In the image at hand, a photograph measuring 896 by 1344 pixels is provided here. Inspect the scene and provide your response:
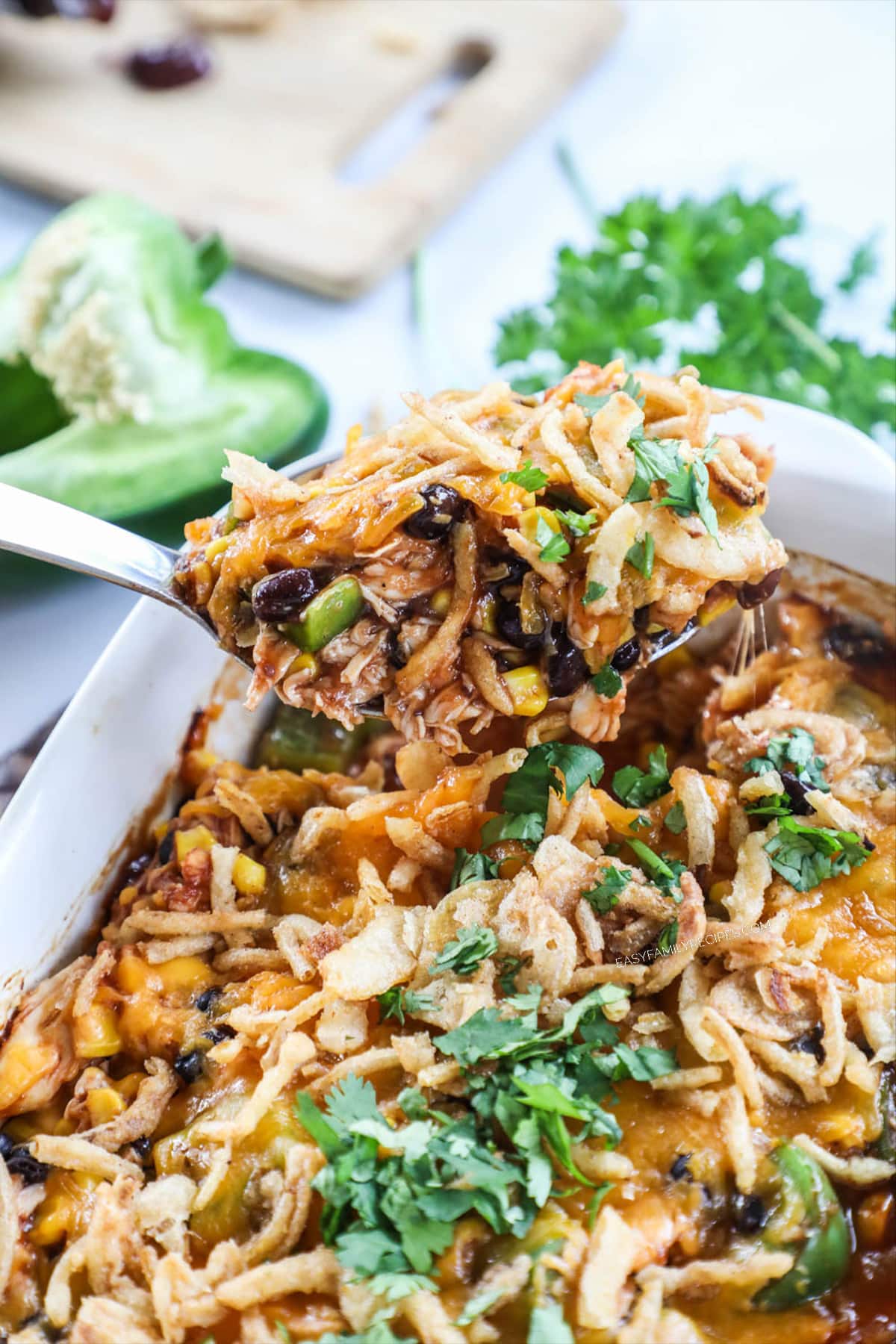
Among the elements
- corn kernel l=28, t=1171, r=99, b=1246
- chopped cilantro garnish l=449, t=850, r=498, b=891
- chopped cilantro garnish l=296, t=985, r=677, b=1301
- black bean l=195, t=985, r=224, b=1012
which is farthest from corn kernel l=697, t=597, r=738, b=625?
corn kernel l=28, t=1171, r=99, b=1246

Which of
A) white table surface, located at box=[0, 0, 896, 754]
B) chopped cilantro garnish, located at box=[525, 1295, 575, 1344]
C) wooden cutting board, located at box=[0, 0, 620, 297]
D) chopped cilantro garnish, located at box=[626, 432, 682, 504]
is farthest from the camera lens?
wooden cutting board, located at box=[0, 0, 620, 297]

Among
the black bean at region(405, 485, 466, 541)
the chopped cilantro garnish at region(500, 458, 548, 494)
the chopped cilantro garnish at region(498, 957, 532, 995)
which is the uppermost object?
the chopped cilantro garnish at region(500, 458, 548, 494)

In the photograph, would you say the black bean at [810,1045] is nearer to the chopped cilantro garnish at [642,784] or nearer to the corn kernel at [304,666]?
the chopped cilantro garnish at [642,784]

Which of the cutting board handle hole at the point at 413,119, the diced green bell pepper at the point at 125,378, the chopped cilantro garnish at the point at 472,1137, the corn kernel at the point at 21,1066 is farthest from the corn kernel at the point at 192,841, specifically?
the cutting board handle hole at the point at 413,119

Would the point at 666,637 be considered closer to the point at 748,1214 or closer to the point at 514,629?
the point at 514,629

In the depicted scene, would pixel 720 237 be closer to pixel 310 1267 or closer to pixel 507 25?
pixel 507 25

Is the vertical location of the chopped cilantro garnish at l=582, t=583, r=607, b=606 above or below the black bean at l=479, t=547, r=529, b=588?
above

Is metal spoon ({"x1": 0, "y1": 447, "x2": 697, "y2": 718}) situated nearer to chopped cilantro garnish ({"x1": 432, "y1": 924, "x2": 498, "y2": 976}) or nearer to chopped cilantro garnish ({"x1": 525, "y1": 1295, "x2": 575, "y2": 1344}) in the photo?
chopped cilantro garnish ({"x1": 432, "y1": 924, "x2": 498, "y2": 976})
